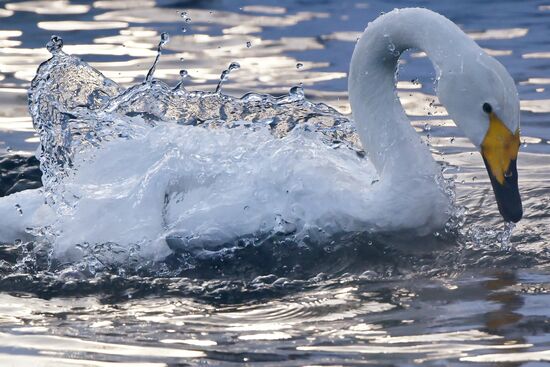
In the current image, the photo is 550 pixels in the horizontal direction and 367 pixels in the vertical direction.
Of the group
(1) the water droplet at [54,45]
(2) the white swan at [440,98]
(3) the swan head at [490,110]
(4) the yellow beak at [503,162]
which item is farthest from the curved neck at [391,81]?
(1) the water droplet at [54,45]

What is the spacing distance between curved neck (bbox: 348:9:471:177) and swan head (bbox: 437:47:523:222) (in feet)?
0.45

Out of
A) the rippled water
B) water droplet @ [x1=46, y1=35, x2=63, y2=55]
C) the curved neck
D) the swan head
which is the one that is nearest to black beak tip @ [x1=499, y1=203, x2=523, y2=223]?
the swan head

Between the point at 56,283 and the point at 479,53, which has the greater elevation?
the point at 479,53

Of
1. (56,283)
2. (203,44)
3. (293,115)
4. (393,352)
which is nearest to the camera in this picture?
(393,352)

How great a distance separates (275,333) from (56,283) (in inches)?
57.0

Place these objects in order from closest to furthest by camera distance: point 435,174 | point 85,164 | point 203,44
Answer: point 435,174, point 85,164, point 203,44

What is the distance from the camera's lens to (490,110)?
5992mm

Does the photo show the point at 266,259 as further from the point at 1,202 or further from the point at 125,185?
the point at 1,202

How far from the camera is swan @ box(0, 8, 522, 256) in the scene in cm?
612

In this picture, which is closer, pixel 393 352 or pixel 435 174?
pixel 393 352

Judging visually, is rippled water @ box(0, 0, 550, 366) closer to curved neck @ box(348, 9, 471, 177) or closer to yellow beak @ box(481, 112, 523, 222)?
yellow beak @ box(481, 112, 523, 222)

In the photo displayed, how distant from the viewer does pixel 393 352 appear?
4.59 metres

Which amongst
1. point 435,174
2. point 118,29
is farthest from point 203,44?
point 435,174

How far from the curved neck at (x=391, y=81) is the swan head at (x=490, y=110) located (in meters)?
0.14
